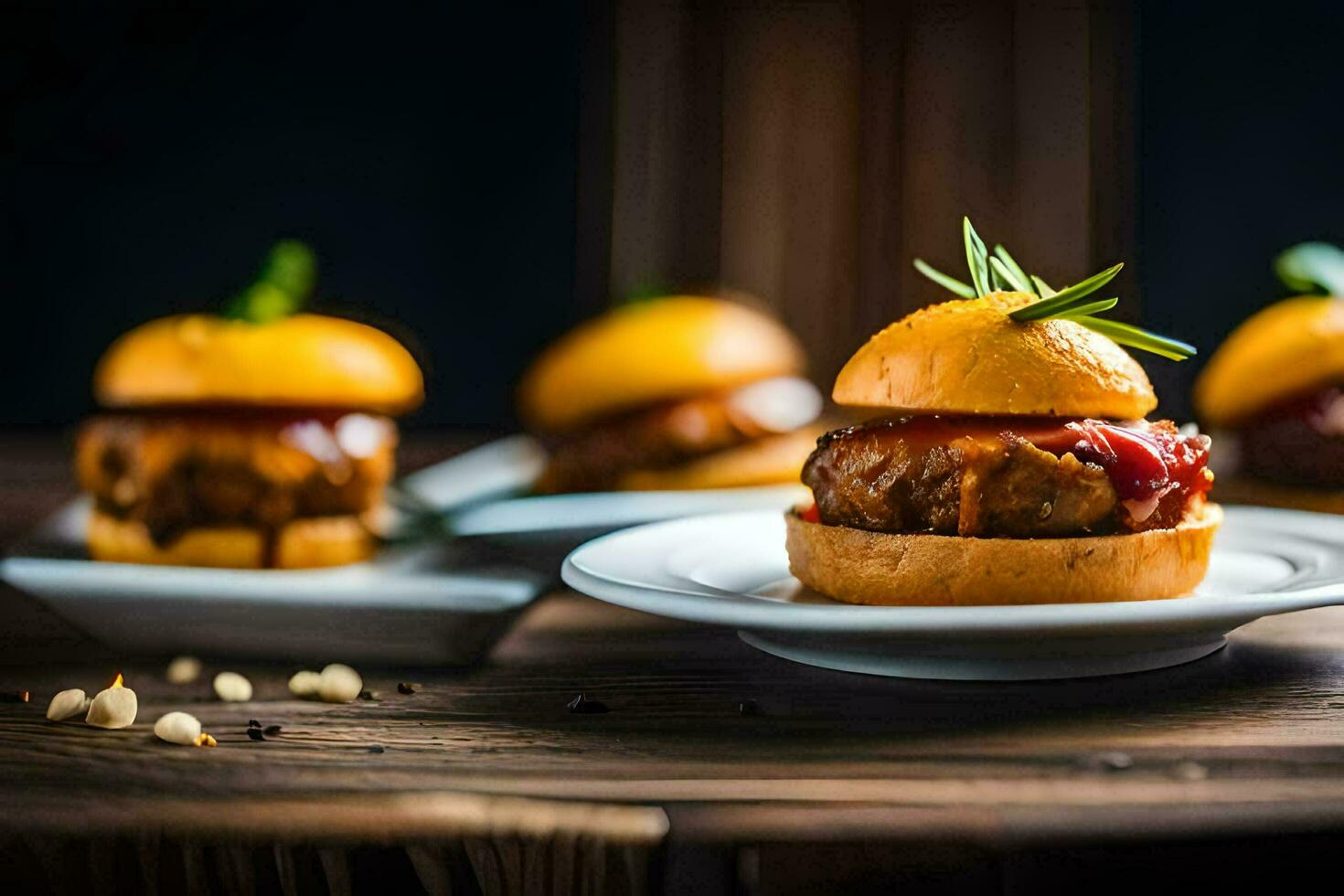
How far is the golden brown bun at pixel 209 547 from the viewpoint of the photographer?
6.87 feet

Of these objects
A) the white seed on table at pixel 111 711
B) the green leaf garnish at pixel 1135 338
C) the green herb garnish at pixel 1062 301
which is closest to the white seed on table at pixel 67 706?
the white seed on table at pixel 111 711

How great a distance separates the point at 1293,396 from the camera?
2.87m

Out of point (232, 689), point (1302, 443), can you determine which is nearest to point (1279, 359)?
point (1302, 443)

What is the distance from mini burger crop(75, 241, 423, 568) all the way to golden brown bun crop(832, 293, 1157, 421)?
106cm

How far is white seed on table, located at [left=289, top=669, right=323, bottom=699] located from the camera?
1.34m

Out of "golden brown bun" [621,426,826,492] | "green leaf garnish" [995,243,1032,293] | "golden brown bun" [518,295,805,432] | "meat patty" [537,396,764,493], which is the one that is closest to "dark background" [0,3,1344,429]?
"golden brown bun" [518,295,805,432]

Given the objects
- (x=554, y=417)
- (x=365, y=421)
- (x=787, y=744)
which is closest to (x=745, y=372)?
(x=554, y=417)

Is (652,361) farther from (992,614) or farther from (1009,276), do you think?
(992,614)

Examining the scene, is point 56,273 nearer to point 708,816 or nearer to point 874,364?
point 874,364

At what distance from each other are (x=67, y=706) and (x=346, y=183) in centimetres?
417

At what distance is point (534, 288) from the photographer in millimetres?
5328

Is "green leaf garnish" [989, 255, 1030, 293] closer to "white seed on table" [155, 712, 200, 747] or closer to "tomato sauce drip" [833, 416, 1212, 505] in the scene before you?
"tomato sauce drip" [833, 416, 1212, 505]

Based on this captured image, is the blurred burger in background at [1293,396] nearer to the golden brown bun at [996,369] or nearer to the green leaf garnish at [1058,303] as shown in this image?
the golden brown bun at [996,369]

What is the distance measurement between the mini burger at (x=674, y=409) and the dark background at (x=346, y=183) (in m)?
2.16
